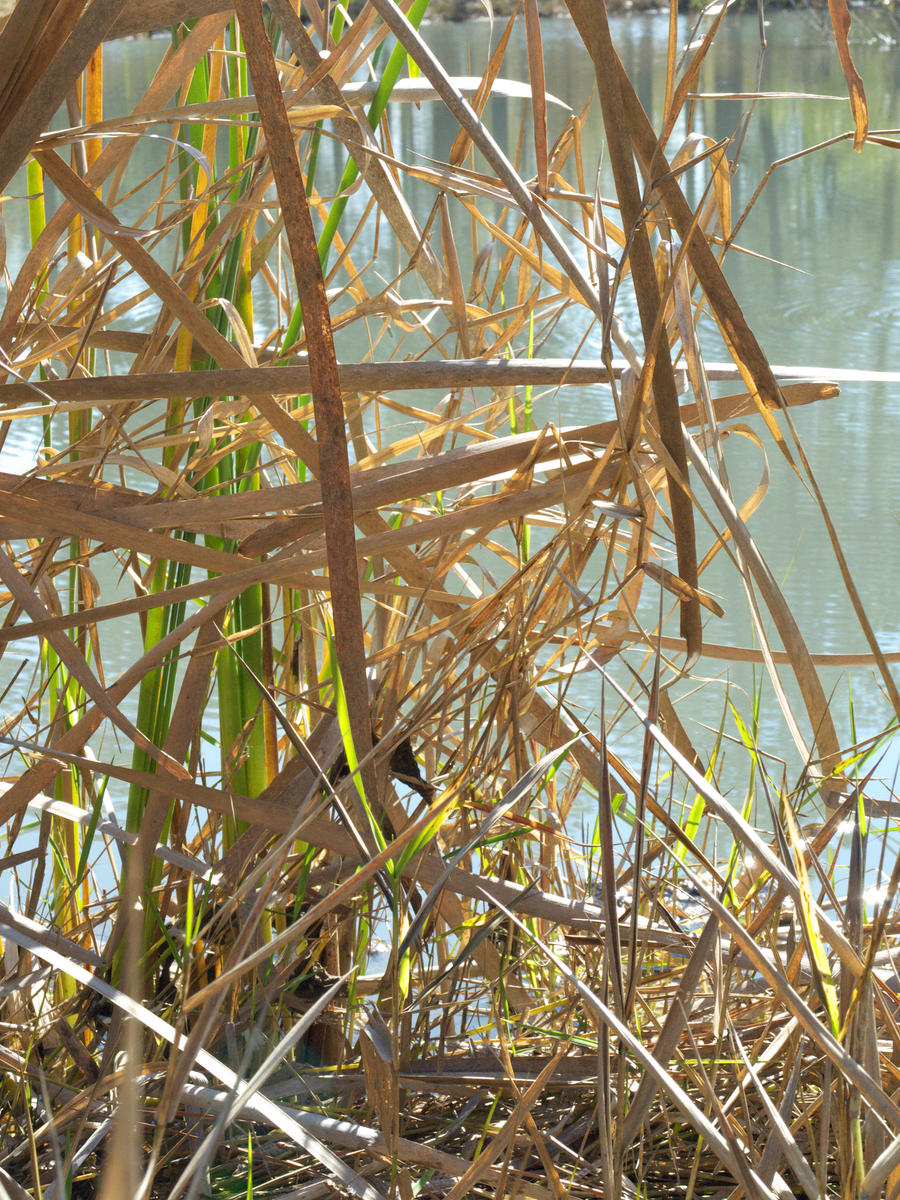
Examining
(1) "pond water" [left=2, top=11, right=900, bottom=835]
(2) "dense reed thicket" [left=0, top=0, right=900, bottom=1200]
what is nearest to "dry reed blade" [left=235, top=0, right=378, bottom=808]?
(2) "dense reed thicket" [left=0, top=0, right=900, bottom=1200]

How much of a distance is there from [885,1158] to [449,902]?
272 mm

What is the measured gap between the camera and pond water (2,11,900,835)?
1.15m

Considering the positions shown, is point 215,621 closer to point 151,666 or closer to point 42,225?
point 151,666

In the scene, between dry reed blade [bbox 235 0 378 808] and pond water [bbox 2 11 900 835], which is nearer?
dry reed blade [bbox 235 0 378 808]

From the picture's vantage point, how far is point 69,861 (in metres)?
0.65

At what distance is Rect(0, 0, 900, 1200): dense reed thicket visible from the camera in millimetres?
374

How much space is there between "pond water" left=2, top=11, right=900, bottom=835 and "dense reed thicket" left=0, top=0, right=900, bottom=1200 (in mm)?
71

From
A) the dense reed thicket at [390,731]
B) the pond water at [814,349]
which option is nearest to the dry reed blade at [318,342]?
the dense reed thicket at [390,731]

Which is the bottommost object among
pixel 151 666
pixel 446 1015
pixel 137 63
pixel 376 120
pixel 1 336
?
pixel 446 1015

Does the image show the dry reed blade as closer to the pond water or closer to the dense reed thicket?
the dense reed thicket

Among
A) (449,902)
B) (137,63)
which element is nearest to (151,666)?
(449,902)

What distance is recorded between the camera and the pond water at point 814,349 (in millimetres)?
1153

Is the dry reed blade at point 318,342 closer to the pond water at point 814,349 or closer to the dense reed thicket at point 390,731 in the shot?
the dense reed thicket at point 390,731

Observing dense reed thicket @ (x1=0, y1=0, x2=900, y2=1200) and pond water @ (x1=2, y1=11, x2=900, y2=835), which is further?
pond water @ (x1=2, y1=11, x2=900, y2=835)
